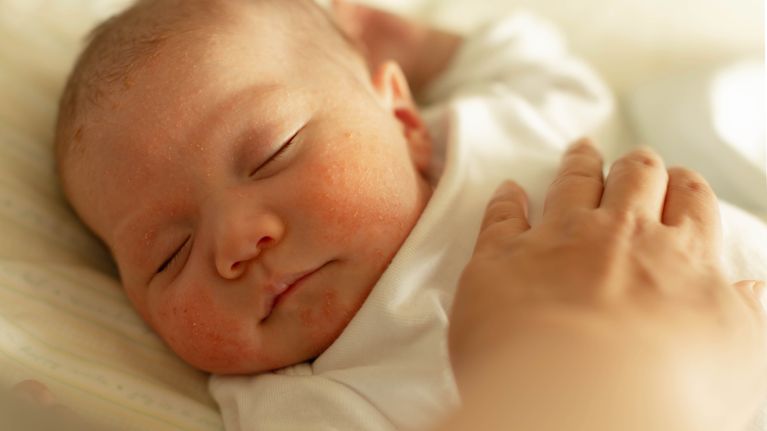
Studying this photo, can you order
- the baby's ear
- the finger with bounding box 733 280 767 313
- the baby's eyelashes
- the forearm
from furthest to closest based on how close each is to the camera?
the baby's ear → the baby's eyelashes → the finger with bounding box 733 280 767 313 → the forearm

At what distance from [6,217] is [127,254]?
21 centimetres

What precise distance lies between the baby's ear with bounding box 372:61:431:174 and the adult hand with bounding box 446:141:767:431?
1.24ft

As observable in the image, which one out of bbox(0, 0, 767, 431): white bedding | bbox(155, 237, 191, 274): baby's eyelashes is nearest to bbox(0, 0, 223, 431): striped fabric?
bbox(0, 0, 767, 431): white bedding

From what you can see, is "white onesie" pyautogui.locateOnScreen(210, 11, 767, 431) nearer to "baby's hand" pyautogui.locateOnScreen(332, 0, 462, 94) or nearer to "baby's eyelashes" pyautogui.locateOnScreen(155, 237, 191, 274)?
"baby's eyelashes" pyautogui.locateOnScreen(155, 237, 191, 274)

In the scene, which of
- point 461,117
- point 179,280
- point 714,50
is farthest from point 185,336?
point 714,50

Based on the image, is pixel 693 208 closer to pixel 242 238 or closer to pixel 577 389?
pixel 577 389

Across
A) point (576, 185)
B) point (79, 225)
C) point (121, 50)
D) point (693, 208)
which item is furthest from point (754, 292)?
point (79, 225)

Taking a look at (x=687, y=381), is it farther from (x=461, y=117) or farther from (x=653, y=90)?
(x=653, y=90)

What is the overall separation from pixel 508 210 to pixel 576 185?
89 mm

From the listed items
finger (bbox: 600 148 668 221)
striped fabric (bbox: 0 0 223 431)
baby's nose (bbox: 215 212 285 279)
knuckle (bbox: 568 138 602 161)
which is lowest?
striped fabric (bbox: 0 0 223 431)

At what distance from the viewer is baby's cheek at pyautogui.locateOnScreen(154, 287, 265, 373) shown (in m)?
0.90

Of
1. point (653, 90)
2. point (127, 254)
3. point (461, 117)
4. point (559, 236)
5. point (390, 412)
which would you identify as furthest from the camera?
point (653, 90)

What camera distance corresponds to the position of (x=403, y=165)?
3.21 ft

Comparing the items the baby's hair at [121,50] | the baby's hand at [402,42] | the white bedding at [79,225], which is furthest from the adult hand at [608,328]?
the baby's hand at [402,42]
